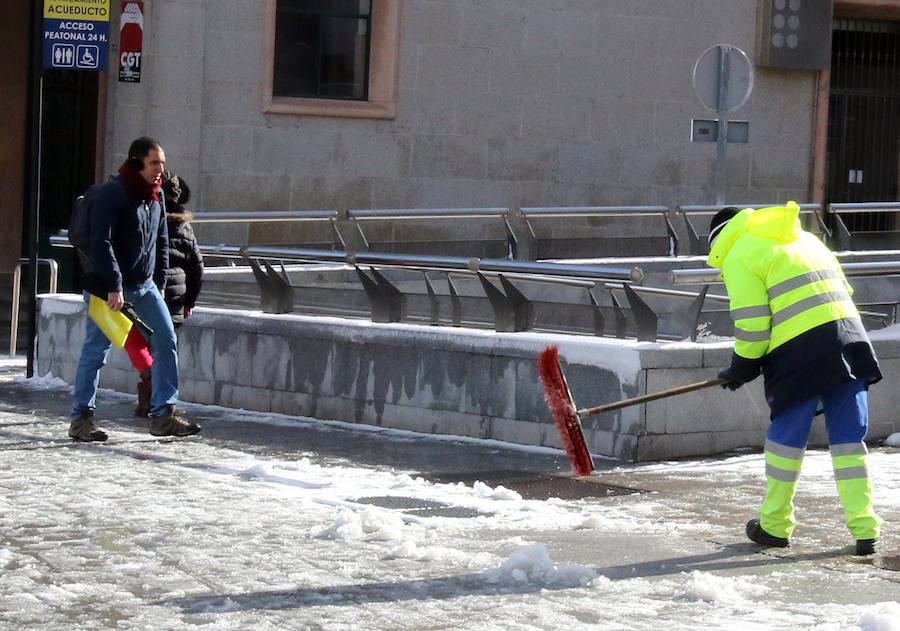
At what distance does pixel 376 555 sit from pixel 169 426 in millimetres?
3771

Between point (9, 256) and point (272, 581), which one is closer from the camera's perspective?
point (272, 581)

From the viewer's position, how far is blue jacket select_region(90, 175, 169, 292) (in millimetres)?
10039

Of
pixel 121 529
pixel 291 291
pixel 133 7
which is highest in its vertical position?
pixel 133 7

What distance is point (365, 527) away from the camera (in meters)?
7.52

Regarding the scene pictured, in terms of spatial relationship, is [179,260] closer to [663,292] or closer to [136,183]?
[136,183]

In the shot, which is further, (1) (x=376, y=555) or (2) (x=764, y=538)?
(2) (x=764, y=538)

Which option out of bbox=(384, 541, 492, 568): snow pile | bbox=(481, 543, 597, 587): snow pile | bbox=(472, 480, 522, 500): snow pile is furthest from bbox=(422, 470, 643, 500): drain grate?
bbox=(481, 543, 597, 587): snow pile

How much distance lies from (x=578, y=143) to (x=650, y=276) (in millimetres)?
11026

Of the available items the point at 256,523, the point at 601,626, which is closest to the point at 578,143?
the point at 256,523

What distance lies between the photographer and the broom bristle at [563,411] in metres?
7.98

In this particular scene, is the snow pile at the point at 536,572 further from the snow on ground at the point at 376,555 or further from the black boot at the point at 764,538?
the black boot at the point at 764,538

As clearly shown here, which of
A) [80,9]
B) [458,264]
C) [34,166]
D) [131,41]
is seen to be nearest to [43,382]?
[34,166]

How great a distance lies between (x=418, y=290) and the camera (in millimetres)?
11461

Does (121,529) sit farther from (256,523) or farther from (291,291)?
(291,291)
